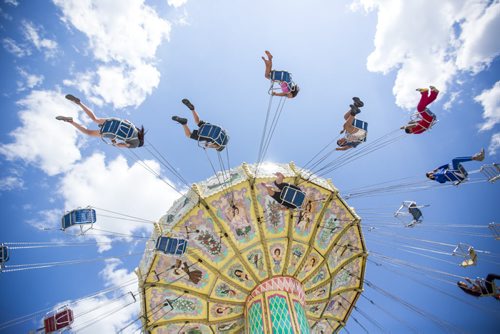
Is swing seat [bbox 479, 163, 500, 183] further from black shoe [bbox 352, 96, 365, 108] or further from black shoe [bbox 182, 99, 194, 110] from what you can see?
black shoe [bbox 182, 99, 194, 110]

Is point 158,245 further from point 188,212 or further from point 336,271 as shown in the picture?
point 336,271

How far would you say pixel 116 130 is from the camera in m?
7.18

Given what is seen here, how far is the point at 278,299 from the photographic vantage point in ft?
29.1

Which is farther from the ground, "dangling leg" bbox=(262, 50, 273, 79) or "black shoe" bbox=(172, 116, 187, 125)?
"dangling leg" bbox=(262, 50, 273, 79)

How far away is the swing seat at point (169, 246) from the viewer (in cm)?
780

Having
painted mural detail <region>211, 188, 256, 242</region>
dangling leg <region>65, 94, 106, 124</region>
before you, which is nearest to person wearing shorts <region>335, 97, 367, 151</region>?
painted mural detail <region>211, 188, 256, 242</region>

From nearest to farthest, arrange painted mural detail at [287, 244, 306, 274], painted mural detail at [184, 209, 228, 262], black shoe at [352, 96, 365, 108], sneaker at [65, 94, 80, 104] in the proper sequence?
sneaker at [65, 94, 80, 104], black shoe at [352, 96, 365, 108], painted mural detail at [184, 209, 228, 262], painted mural detail at [287, 244, 306, 274]

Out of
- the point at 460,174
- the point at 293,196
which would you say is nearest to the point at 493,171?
the point at 460,174

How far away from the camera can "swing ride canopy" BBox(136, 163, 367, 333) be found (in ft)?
28.6

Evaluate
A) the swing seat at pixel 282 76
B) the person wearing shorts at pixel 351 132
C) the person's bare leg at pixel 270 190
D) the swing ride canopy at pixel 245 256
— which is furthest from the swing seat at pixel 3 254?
the person wearing shorts at pixel 351 132

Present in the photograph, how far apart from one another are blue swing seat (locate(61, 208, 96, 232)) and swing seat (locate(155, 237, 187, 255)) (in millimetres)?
1836

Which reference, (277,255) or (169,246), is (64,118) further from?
(277,255)

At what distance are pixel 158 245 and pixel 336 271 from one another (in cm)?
647

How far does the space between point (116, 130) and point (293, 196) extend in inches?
194
